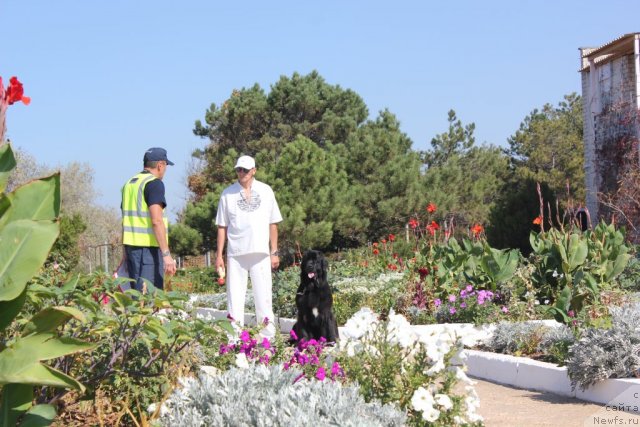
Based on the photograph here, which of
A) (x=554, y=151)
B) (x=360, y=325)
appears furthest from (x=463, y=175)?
(x=360, y=325)

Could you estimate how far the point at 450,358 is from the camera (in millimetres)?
4430

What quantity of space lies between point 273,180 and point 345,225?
9.02 feet

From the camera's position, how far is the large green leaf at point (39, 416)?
12.2 feet

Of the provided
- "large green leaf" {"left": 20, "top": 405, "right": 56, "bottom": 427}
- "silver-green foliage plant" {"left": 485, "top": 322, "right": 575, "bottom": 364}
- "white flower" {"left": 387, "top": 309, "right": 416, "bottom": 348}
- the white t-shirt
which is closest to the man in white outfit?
the white t-shirt

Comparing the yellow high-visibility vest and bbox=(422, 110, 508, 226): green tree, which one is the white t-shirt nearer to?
the yellow high-visibility vest

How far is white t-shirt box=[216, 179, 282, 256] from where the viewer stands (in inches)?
341

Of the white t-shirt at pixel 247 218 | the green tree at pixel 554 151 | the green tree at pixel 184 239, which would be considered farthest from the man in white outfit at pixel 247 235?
the green tree at pixel 554 151

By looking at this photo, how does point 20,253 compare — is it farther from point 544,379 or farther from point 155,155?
point 544,379

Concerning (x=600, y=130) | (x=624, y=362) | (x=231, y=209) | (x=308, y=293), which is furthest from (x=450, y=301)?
(x=600, y=130)

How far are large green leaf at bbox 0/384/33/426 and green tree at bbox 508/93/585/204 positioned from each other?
40.7 meters

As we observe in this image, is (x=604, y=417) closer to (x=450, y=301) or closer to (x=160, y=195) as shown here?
(x=160, y=195)

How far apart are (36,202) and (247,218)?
4.92m

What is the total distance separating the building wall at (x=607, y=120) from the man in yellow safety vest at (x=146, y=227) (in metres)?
16.8

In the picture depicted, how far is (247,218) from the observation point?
8711 millimetres
